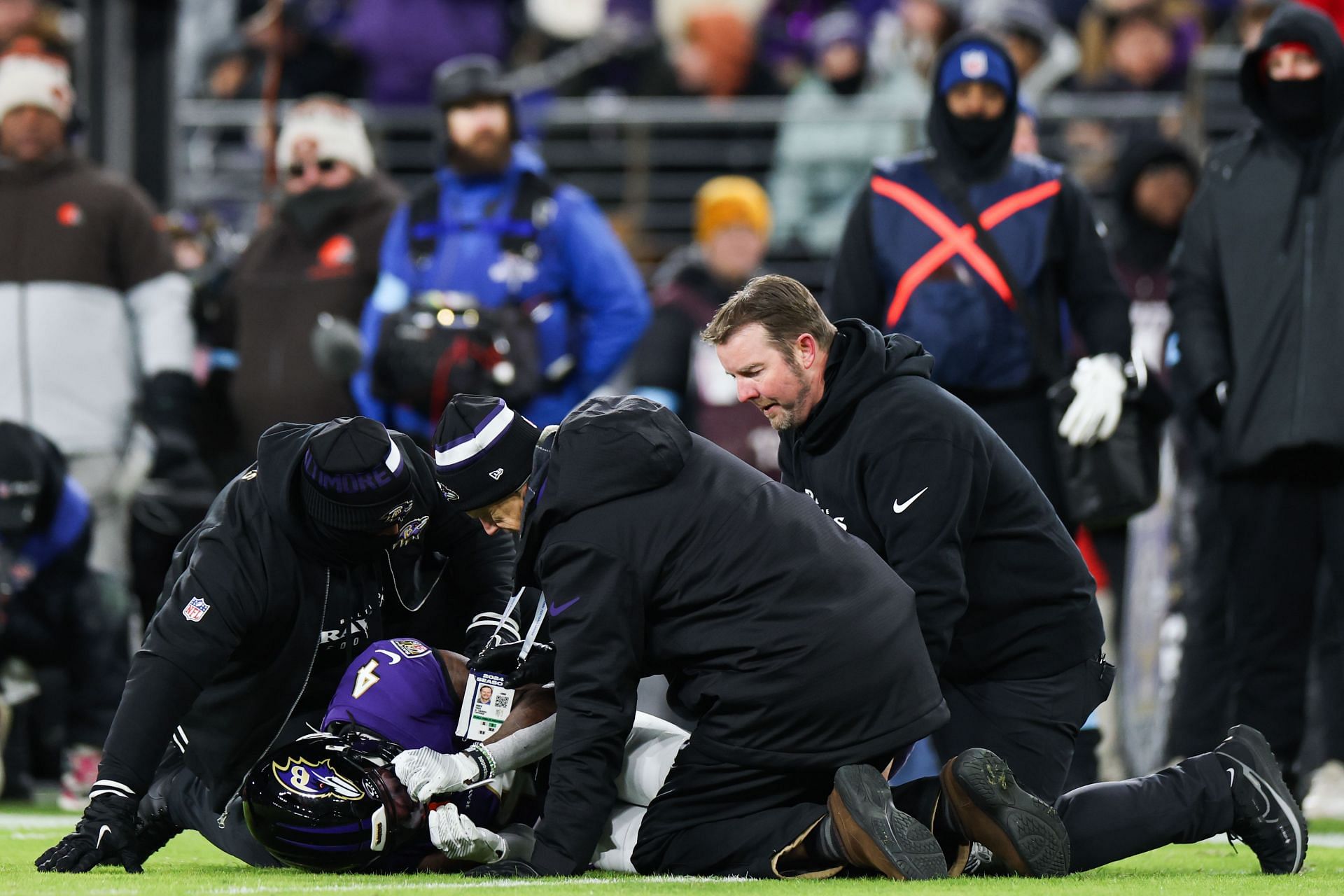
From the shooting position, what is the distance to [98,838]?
4.94 meters

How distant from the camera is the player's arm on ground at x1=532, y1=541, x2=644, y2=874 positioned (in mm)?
4684

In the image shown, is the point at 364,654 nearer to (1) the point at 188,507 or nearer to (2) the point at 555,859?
(2) the point at 555,859

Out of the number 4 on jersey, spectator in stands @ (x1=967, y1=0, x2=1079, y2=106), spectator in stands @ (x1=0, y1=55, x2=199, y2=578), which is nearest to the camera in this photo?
the number 4 on jersey

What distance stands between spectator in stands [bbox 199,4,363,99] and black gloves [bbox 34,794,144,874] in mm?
7075

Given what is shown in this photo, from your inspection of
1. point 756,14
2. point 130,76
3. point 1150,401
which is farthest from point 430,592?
point 756,14

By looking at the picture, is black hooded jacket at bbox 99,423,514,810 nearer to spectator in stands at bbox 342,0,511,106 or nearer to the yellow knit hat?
the yellow knit hat

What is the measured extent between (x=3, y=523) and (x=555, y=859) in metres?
3.76

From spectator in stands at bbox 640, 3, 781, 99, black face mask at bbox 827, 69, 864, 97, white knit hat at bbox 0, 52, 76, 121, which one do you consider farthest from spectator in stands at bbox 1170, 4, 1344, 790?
spectator in stands at bbox 640, 3, 781, 99

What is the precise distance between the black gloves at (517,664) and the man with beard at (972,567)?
0.77m

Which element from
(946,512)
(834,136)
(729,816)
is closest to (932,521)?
(946,512)

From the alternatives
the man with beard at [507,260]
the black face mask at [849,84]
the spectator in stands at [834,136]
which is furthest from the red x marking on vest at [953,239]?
the black face mask at [849,84]

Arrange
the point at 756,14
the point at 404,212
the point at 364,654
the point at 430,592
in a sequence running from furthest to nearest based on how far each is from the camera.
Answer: the point at 756,14 < the point at 404,212 < the point at 430,592 < the point at 364,654

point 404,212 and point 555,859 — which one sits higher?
point 404,212

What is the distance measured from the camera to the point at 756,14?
11.9 m
